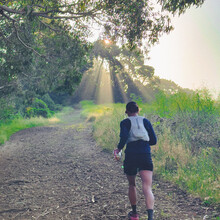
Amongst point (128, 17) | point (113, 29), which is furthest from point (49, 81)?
point (128, 17)

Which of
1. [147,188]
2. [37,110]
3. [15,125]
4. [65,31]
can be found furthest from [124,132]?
[37,110]

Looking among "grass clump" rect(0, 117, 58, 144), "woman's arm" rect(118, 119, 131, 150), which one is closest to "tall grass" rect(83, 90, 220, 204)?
"woman's arm" rect(118, 119, 131, 150)

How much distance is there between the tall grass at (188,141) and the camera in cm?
522

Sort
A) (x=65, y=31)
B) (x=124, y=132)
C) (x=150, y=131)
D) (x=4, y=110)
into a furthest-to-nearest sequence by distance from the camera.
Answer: (x=4, y=110), (x=65, y=31), (x=150, y=131), (x=124, y=132)

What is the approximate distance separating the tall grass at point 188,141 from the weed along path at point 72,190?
1.22 feet

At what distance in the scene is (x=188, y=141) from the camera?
752 cm

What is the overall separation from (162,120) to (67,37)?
462cm

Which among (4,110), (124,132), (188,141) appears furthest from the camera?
(4,110)

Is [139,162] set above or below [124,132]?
below

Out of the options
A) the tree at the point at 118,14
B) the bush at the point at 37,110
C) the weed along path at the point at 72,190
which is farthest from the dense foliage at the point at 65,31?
the bush at the point at 37,110

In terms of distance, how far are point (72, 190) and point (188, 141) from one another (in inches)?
150

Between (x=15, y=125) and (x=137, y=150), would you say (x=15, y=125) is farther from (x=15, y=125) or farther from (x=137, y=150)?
(x=137, y=150)

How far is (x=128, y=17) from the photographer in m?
7.40

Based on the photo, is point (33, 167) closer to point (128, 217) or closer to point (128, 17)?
point (128, 217)
